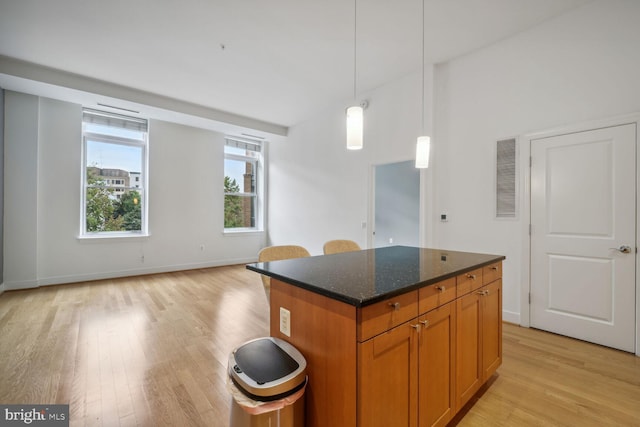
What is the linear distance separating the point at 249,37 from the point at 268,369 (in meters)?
3.43

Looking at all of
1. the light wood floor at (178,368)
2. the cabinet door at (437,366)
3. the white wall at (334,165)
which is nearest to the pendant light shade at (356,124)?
the cabinet door at (437,366)

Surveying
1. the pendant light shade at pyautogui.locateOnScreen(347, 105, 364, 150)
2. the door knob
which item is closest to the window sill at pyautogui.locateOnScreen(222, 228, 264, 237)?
the pendant light shade at pyautogui.locateOnScreen(347, 105, 364, 150)

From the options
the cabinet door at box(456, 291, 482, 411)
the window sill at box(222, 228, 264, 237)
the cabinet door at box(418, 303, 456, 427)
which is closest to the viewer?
the cabinet door at box(418, 303, 456, 427)

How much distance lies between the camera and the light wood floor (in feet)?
5.62

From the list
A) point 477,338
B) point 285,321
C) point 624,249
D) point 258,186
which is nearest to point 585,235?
point 624,249

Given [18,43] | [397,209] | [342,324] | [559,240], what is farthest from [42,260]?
[559,240]

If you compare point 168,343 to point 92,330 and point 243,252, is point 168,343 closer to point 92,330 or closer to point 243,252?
point 92,330

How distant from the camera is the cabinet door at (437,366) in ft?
4.45

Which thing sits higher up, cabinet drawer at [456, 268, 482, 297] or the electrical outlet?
cabinet drawer at [456, 268, 482, 297]

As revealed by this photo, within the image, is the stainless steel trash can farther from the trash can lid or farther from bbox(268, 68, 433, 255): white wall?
bbox(268, 68, 433, 255): white wall

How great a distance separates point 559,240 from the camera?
2.82 m

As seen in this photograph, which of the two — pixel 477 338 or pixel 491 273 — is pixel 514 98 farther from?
pixel 477 338

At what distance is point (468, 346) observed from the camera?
1689 mm

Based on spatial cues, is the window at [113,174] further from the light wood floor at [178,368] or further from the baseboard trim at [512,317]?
the baseboard trim at [512,317]
